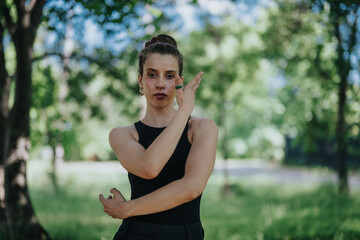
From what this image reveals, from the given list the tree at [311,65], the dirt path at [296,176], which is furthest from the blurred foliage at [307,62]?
the dirt path at [296,176]

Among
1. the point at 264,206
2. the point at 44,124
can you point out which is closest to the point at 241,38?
the point at 264,206

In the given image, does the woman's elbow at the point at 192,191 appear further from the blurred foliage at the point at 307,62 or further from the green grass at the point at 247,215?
the blurred foliage at the point at 307,62

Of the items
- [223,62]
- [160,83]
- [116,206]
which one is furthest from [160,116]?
[223,62]

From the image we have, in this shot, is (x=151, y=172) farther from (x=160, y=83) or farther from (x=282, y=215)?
(x=282, y=215)

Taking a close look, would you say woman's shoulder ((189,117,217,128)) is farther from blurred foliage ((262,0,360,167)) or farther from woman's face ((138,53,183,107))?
blurred foliage ((262,0,360,167))

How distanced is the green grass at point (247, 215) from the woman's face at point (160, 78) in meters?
4.58

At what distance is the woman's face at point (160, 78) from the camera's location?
7.45 ft

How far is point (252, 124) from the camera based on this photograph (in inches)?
1497

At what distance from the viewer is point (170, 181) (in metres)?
2.22

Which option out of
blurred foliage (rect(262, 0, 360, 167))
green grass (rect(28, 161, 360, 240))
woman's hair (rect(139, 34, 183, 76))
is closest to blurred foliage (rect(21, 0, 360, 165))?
blurred foliage (rect(262, 0, 360, 167))

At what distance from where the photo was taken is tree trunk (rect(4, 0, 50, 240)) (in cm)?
580

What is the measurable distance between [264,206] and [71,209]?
5720 mm

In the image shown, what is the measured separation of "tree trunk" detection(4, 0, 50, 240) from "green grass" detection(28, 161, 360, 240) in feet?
3.35

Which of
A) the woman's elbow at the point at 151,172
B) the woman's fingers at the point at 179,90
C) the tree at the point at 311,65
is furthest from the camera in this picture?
the tree at the point at 311,65
